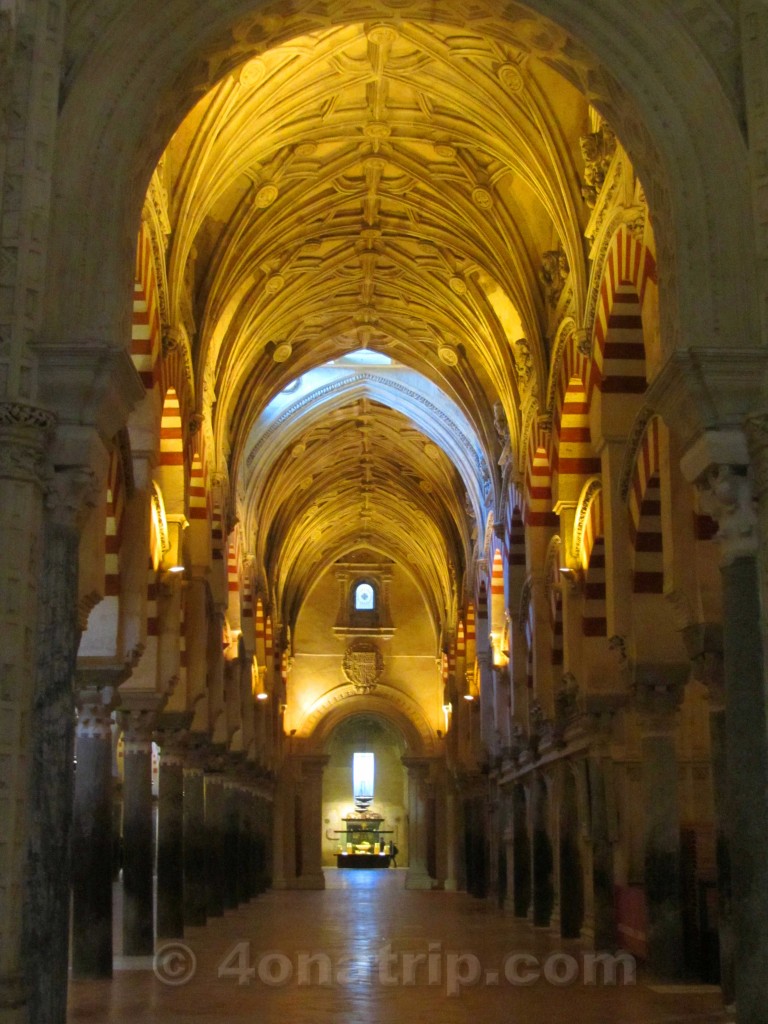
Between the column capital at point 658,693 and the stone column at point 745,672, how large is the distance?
3726 millimetres

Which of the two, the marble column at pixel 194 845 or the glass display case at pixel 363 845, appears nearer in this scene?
the marble column at pixel 194 845

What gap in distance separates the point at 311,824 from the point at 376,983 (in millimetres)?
22232

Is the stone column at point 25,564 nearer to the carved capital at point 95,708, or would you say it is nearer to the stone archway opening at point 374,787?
the carved capital at point 95,708

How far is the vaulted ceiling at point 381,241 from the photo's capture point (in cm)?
1253

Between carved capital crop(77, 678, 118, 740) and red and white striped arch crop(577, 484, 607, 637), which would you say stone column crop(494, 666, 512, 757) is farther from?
carved capital crop(77, 678, 118, 740)

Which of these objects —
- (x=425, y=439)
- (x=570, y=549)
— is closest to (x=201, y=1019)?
(x=570, y=549)

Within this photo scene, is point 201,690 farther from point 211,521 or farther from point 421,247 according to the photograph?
point 421,247

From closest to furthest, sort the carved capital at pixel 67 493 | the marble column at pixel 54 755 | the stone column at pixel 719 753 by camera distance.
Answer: the marble column at pixel 54 755 < the carved capital at pixel 67 493 < the stone column at pixel 719 753

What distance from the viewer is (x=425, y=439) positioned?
83.7 ft

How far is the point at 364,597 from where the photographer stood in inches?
1379

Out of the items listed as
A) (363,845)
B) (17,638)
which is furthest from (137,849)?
(363,845)

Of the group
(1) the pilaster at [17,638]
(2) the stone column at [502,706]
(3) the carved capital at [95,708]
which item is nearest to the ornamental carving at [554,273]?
(3) the carved capital at [95,708]

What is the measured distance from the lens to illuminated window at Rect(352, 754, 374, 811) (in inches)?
1513

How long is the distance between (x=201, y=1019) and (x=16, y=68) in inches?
236
